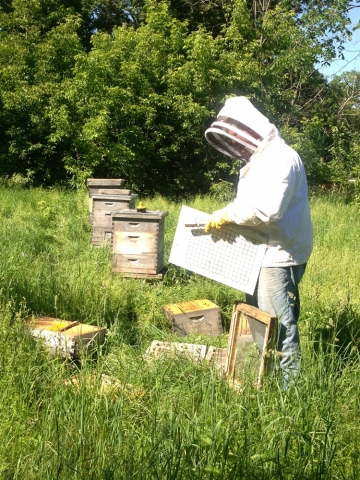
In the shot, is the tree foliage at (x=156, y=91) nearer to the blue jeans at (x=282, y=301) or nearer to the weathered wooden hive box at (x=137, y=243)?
the weathered wooden hive box at (x=137, y=243)

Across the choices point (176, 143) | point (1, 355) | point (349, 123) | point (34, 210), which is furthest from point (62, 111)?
point (1, 355)

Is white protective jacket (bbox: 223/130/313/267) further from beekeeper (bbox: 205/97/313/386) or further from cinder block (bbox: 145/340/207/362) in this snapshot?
cinder block (bbox: 145/340/207/362)

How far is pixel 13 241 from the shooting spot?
649cm

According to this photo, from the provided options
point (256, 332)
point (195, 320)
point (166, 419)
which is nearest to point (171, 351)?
point (256, 332)

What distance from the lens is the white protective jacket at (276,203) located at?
111 inches

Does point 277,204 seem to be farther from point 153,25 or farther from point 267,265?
point 153,25

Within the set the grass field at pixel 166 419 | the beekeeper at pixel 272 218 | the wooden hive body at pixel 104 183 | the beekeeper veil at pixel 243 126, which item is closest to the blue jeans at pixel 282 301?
the beekeeper at pixel 272 218

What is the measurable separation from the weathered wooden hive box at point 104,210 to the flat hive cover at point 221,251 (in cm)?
406

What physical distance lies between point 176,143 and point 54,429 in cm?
1330

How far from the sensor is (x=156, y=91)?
49.1 ft

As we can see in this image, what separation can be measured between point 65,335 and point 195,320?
152 centimetres

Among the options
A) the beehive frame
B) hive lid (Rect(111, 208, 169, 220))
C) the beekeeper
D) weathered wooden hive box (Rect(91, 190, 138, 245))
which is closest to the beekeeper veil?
the beekeeper

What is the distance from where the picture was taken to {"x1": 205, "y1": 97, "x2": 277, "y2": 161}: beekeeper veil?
9.75 feet

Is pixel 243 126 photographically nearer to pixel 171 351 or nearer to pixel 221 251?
pixel 221 251
